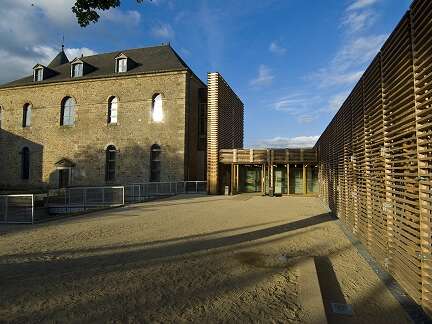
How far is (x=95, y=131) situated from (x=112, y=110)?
2.16m

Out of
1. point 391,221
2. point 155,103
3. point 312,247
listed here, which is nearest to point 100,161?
point 155,103

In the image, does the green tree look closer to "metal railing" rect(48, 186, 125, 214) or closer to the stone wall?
"metal railing" rect(48, 186, 125, 214)

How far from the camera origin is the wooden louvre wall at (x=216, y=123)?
21.6 m

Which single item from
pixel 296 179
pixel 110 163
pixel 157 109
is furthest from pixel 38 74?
pixel 296 179

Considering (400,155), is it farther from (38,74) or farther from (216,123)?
(38,74)

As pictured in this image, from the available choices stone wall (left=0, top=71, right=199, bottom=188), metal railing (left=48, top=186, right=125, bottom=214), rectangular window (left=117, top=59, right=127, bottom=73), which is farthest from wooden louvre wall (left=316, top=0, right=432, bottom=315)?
rectangular window (left=117, top=59, right=127, bottom=73)

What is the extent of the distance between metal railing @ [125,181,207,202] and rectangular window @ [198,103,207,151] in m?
4.15

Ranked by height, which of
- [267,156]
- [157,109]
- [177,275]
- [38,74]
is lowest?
[177,275]

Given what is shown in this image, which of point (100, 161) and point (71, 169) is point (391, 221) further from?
point (71, 169)

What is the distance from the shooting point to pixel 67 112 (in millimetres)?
27656

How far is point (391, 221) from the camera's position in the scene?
5117 millimetres

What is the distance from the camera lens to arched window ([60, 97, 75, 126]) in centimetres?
2739

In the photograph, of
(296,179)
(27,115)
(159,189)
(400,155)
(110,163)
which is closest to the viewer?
(400,155)

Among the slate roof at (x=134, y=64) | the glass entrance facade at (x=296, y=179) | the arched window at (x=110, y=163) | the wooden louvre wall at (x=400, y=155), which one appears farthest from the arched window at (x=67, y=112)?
the wooden louvre wall at (x=400, y=155)
